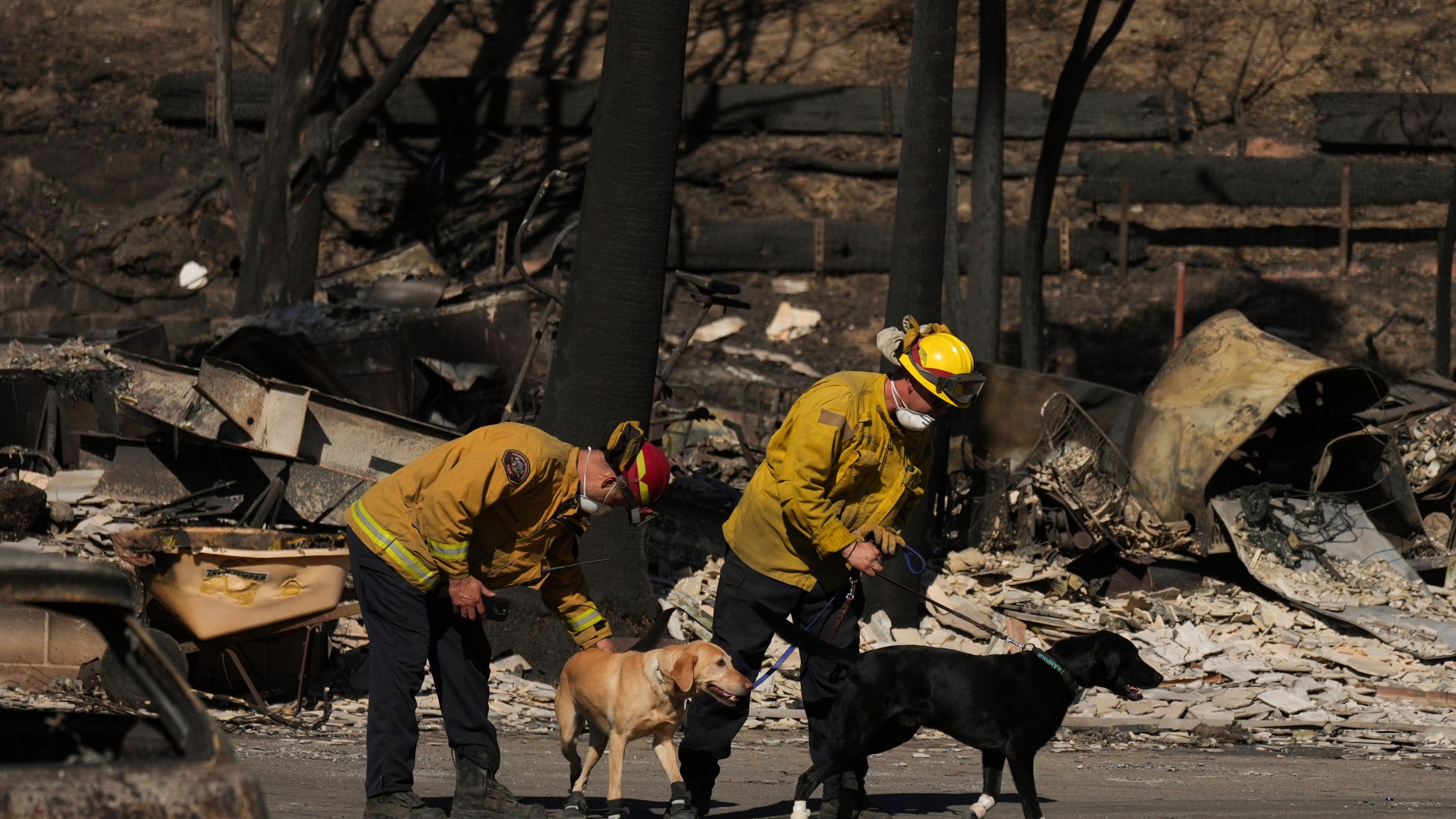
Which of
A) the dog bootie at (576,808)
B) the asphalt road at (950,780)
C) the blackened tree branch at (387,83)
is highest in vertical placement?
the blackened tree branch at (387,83)

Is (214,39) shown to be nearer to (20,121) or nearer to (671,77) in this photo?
(20,121)

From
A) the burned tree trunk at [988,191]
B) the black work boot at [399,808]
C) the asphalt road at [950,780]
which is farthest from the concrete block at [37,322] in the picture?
the black work boot at [399,808]

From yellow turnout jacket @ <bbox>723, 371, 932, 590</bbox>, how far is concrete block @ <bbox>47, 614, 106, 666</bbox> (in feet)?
13.9

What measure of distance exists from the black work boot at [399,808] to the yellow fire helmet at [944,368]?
252 centimetres

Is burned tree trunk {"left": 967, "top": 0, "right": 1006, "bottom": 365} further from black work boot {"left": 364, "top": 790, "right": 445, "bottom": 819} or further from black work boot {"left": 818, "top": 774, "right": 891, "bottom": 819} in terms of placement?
black work boot {"left": 364, "top": 790, "right": 445, "bottom": 819}

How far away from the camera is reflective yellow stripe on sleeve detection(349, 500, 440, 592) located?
19.3ft

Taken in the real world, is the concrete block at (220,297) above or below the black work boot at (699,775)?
above

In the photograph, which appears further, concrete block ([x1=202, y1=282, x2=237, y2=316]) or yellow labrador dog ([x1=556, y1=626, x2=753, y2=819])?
concrete block ([x1=202, y1=282, x2=237, y2=316])

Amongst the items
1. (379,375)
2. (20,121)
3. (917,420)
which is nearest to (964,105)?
(379,375)

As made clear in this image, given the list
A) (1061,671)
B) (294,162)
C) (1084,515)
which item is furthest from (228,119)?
(1061,671)

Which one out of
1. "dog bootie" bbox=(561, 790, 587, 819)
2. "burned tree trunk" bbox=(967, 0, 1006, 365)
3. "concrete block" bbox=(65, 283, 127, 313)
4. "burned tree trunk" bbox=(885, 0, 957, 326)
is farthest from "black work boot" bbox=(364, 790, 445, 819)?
"concrete block" bbox=(65, 283, 127, 313)

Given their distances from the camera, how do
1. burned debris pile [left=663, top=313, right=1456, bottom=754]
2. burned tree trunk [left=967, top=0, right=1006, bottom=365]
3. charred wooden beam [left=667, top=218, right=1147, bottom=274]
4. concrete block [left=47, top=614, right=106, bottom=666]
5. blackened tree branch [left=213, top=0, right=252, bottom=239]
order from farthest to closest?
charred wooden beam [left=667, top=218, right=1147, bottom=274] < blackened tree branch [left=213, top=0, right=252, bottom=239] < burned tree trunk [left=967, top=0, right=1006, bottom=365] < burned debris pile [left=663, top=313, right=1456, bottom=754] < concrete block [left=47, top=614, right=106, bottom=666]

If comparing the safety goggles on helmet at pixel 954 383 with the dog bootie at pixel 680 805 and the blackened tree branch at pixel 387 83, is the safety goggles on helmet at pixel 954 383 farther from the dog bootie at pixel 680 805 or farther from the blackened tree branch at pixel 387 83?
the blackened tree branch at pixel 387 83

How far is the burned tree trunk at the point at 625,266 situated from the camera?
10.6 meters
